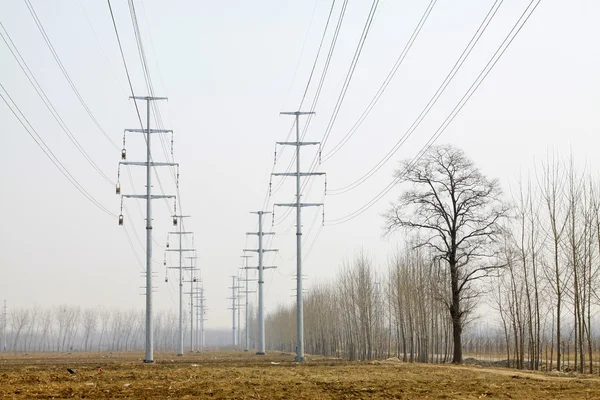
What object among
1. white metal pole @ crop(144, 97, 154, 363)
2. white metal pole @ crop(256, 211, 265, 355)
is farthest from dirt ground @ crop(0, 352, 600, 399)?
white metal pole @ crop(256, 211, 265, 355)

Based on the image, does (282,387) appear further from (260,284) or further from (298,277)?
(260,284)

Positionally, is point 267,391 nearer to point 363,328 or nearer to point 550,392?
point 550,392

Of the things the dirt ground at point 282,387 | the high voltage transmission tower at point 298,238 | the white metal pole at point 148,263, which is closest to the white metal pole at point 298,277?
the high voltage transmission tower at point 298,238

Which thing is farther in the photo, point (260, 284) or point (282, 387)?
point (260, 284)

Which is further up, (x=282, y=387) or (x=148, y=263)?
(x=148, y=263)

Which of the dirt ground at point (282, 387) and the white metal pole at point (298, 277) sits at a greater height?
the white metal pole at point (298, 277)

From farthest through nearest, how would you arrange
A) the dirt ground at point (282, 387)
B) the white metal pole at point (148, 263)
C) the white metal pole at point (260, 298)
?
the white metal pole at point (260, 298) → the white metal pole at point (148, 263) → the dirt ground at point (282, 387)

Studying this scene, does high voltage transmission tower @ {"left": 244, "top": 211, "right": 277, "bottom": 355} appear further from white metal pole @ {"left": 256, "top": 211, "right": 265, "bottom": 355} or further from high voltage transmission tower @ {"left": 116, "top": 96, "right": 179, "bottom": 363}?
high voltage transmission tower @ {"left": 116, "top": 96, "right": 179, "bottom": 363}

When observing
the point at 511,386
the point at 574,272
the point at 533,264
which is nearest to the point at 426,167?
the point at 533,264

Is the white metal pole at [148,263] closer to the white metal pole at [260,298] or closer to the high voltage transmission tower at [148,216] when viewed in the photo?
the high voltage transmission tower at [148,216]

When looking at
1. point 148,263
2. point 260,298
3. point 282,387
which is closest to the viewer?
point 282,387

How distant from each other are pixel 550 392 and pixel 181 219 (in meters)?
67.6

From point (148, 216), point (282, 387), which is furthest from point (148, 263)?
point (282, 387)

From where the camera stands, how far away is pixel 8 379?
79.0ft
